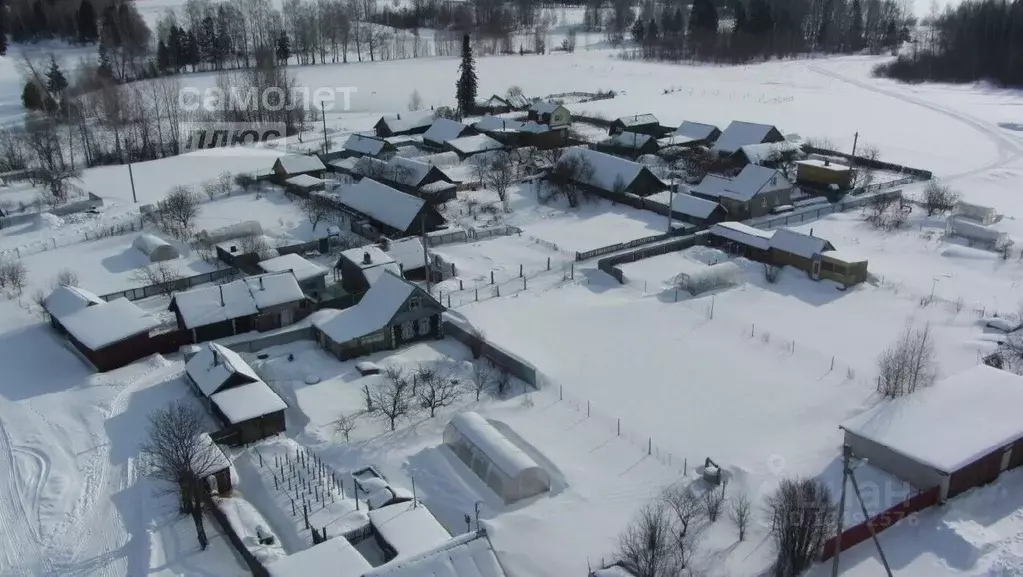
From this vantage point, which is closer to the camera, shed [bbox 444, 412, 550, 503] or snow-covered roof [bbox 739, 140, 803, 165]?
shed [bbox 444, 412, 550, 503]

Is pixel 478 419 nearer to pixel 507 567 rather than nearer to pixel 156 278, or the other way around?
pixel 507 567

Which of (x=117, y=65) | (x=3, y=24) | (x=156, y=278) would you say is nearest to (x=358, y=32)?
(x=117, y=65)

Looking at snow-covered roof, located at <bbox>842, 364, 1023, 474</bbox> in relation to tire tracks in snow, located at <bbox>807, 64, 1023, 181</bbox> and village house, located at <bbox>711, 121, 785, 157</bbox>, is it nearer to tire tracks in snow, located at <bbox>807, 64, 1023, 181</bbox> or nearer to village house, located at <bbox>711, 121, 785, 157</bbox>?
tire tracks in snow, located at <bbox>807, 64, 1023, 181</bbox>

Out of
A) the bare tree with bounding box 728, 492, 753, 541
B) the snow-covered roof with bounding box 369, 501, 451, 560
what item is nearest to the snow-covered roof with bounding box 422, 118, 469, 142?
the snow-covered roof with bounding box 369, 501, 451, 560

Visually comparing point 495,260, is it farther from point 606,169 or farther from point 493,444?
point 493,444

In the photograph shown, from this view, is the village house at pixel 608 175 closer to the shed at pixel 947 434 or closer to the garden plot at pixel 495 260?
the garden plot at pixel 495 260

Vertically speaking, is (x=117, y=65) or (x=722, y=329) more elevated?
(x=117, y=65)
